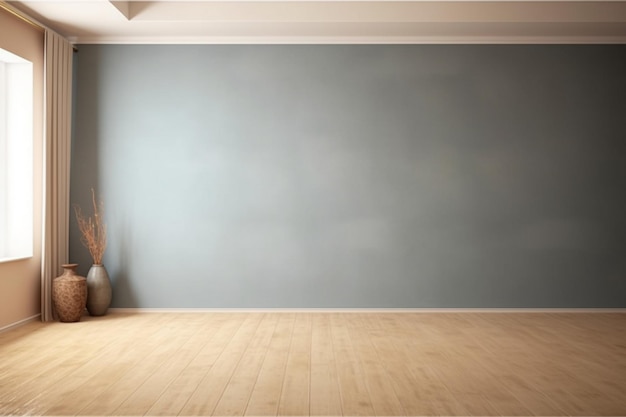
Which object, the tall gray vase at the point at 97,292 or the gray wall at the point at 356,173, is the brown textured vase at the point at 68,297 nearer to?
the tall gray vase at the point at 97,292

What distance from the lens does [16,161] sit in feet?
18.7

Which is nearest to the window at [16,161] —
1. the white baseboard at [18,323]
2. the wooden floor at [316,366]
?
the white baseboard at [18,323]

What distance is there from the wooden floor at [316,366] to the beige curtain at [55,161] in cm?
64

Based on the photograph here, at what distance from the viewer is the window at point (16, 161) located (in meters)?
5.66

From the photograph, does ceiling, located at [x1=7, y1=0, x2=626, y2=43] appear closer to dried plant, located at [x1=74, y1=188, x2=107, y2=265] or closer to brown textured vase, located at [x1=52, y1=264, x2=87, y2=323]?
dried plant, located at [x1=74, y1=188, x2=107, y2=265]

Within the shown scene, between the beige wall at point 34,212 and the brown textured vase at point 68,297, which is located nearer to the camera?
the beige wall at point 34,212

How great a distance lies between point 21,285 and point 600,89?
20.3 feet

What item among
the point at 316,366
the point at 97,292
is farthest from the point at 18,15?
the point at 316,366

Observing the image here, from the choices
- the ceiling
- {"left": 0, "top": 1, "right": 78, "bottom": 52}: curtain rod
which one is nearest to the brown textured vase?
{"left": 0, "top": 1, "right": 78, "bottom": 52}: curtain rod

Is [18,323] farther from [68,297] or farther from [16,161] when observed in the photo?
[16,161]

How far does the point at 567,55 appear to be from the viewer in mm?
6465

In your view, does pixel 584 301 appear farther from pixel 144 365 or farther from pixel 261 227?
pixel 144 365

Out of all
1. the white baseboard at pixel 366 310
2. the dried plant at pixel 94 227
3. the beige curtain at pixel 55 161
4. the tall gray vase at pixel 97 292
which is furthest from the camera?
the white baseboard at pixel 366 310

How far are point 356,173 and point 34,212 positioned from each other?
10.6ft
